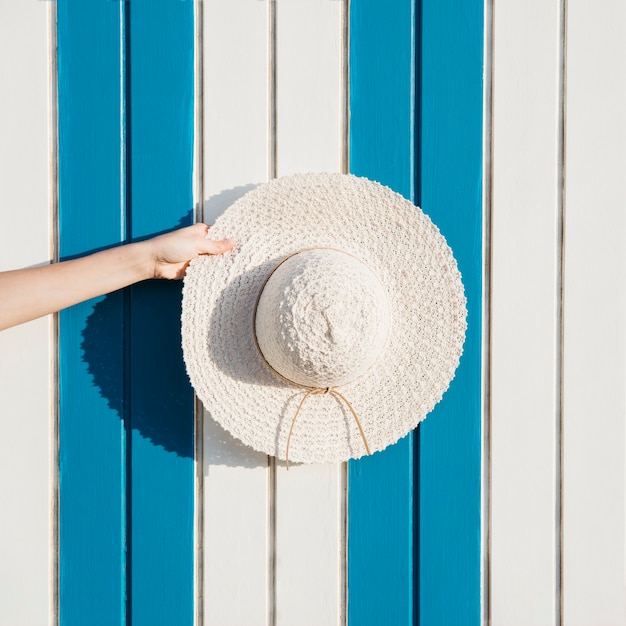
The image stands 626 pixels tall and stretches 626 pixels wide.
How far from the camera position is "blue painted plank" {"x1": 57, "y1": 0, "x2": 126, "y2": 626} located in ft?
3.83

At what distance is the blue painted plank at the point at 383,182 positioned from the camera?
1162 millimetres

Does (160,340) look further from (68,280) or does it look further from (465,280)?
(465,280)

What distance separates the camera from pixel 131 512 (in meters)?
1.18

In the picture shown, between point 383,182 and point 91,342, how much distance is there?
710 millimetres

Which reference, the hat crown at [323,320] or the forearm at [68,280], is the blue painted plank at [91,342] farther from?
the hat crown at [323,320]

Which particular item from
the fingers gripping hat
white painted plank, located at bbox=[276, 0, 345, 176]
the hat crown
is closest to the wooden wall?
white painted plank, located at bbox=[276, 0, 345, 176]

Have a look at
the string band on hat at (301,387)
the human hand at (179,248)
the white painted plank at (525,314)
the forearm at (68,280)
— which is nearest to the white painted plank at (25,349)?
the forearm at (68,280)

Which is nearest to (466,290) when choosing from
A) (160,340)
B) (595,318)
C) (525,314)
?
(525,314)

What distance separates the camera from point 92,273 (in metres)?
1.08

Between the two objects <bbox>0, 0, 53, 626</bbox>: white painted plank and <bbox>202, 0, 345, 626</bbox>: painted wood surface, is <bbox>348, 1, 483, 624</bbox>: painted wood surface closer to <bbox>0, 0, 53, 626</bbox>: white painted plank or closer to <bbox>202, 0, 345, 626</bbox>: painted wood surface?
<bbox>202, 0, 345, 626</bbox>: painted wood surface

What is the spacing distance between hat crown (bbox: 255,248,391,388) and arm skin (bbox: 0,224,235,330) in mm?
190

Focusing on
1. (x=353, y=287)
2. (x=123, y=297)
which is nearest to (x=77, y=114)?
(x=123, y=297)

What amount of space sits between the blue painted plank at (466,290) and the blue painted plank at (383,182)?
0.03 m

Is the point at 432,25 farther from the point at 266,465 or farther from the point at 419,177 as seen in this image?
the point at 266,465
